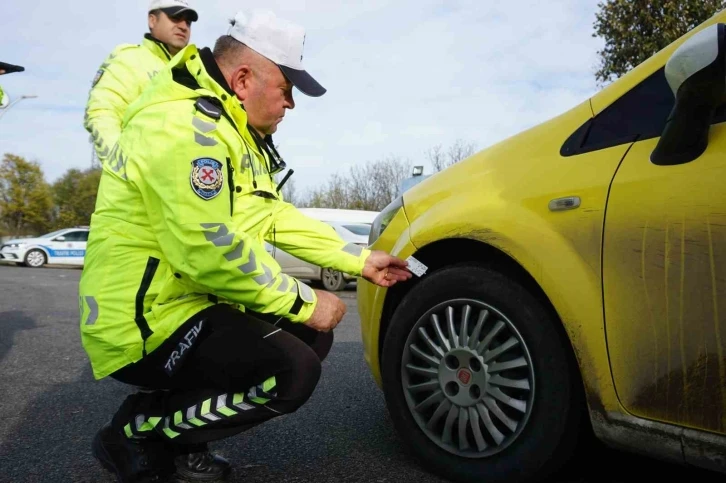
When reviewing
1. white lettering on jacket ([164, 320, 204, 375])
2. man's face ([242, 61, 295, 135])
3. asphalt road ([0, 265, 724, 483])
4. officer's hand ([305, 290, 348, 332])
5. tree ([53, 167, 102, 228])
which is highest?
tree ([53, 167, 102, 228])

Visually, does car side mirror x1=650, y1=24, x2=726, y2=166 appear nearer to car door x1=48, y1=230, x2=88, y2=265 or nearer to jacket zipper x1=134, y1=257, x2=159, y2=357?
jacket zipper x1=134, y1=257, x2=159, y2=357

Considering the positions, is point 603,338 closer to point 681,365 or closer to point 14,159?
point 681,365

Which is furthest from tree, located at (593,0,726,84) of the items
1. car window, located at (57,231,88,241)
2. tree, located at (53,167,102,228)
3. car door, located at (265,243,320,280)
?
tree, located at (53,167,102,228)

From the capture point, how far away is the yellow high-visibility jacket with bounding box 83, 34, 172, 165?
3131 mm

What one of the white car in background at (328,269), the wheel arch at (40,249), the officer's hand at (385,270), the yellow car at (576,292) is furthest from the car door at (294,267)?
the wheel arch at (40,249)

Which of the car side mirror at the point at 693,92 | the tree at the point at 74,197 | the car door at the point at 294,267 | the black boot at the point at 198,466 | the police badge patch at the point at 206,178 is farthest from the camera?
the tree at the point at 74,197

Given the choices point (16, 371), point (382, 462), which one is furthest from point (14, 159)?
point (382, 462)

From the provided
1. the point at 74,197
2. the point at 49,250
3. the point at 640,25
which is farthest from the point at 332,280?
the point at 74,197

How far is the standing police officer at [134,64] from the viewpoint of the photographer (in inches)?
125

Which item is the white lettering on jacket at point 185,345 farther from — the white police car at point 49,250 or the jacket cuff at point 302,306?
the white police car at point 49,250

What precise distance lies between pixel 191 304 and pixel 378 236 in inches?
43.8

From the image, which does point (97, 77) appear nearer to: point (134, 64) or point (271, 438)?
point (134, 64)

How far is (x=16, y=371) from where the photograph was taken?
4.31 m

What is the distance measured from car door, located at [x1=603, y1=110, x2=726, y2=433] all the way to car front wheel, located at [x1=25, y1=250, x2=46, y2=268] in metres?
23.9
